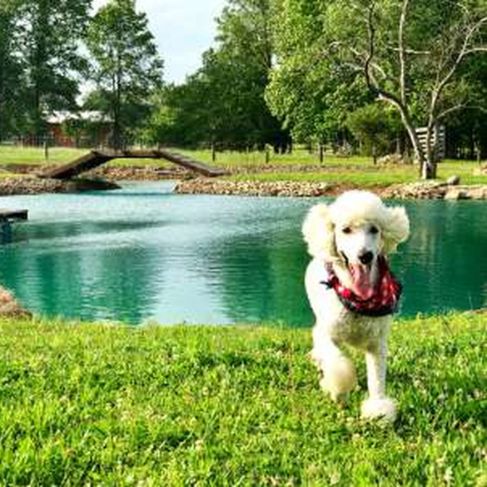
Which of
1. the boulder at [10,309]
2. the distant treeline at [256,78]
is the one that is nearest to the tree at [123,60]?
the distant treeline at [256,78]

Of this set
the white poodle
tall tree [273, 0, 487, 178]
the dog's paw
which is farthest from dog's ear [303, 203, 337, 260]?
tall tree [273, 0, 487, 178]

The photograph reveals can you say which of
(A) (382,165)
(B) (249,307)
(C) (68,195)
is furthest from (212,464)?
(A) (382,165)

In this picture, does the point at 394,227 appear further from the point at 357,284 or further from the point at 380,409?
the point at 380,409

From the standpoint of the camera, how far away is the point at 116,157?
64.8 m

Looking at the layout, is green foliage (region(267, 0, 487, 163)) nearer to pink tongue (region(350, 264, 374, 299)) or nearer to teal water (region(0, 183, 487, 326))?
teal water (region(0, 183, 487, 326))

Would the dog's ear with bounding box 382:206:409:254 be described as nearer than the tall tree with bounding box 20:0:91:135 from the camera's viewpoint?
Yes

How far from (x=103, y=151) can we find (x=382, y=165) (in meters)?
21.2

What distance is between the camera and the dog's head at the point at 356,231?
584 centimetres

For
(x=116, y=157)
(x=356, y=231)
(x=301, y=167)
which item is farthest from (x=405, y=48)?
(x=356, y=231)

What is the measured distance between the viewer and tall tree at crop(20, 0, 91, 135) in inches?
3807

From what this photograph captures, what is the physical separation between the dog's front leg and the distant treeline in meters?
47.0

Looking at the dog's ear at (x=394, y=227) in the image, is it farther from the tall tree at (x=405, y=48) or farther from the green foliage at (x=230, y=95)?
the green foliage at (x=230, y=95)

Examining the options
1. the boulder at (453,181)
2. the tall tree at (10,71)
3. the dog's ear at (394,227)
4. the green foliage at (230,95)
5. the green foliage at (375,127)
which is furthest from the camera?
the tall tree at (10,71)

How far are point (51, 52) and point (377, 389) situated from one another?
321 feet
